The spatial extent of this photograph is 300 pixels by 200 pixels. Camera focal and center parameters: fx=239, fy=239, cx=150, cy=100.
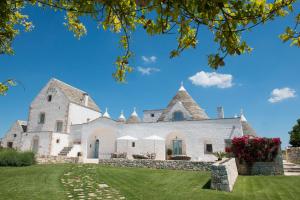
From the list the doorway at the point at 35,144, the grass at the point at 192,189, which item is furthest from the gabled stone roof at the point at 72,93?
the grass at the point at 192,189

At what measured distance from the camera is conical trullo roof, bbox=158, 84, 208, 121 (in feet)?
A: 97.9

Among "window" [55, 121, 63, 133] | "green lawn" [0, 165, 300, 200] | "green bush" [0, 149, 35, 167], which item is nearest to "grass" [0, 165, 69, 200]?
"green lawn" [0, 165, 300, 200]

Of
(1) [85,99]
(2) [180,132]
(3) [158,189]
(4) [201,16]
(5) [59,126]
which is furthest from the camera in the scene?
(1) [85,99]

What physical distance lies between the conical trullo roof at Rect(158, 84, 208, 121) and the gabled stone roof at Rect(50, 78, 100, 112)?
14011mm

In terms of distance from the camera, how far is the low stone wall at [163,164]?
1876 centimetres

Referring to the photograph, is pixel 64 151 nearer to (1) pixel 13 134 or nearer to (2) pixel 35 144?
(2) pixel 35 144

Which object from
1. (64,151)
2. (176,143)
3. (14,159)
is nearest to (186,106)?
(176,143)

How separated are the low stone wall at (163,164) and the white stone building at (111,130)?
4089mm

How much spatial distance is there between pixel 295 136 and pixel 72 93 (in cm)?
4348

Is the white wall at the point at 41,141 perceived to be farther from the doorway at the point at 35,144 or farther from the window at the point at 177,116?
the window at the point at 177,116

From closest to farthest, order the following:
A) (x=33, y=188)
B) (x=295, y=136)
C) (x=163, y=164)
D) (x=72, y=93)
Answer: (x=33, y=188), (x=163, y=164), (x=72, y=93), (x=295, y=136)

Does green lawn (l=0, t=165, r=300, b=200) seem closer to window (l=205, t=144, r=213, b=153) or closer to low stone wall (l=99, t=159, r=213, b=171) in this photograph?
low stone wall (l=99, t=159, r=213, b=171)

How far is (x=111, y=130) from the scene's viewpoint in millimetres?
30500

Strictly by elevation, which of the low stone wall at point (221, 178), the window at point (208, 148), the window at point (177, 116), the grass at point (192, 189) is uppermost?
the window at point (177, 116)
